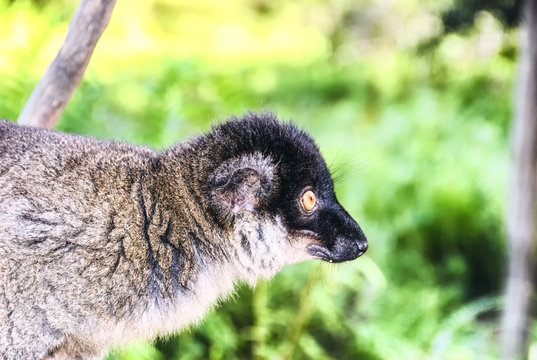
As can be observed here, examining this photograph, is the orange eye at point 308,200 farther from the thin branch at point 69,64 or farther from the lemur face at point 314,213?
the thin branch at point 69,64

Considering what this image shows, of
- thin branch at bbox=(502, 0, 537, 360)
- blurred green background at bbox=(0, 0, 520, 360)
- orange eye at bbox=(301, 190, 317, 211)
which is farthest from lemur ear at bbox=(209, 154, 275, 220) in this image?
thin branch at bbox=(502, 0, 537, 360)

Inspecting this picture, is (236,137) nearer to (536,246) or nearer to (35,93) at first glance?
(35,93)

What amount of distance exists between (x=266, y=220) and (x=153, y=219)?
17.0 inches

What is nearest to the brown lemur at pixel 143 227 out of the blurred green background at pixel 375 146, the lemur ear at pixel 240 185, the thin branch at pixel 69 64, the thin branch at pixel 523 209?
the lemur ear at pixel 240 185

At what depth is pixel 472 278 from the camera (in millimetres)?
6504

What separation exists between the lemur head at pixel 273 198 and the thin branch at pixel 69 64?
1.81 feet

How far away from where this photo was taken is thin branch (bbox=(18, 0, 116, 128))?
2596 mm

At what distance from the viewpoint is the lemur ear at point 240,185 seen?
2.65 meters

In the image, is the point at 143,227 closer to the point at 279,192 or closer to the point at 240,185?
the point at 240,185

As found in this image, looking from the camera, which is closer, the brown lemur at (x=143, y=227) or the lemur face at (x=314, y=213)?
the brown lemur at (x=143, y=227)

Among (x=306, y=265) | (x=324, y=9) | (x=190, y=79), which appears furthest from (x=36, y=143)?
(x=324, y=9)

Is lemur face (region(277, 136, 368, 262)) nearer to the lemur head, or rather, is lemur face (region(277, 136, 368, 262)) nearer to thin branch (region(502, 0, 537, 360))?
the lemur head

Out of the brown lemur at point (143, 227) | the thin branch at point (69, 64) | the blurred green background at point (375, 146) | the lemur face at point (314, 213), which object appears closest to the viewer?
the brown lemur at point (143, 227)

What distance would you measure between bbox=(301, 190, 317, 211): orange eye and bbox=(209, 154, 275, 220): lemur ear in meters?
0.14
